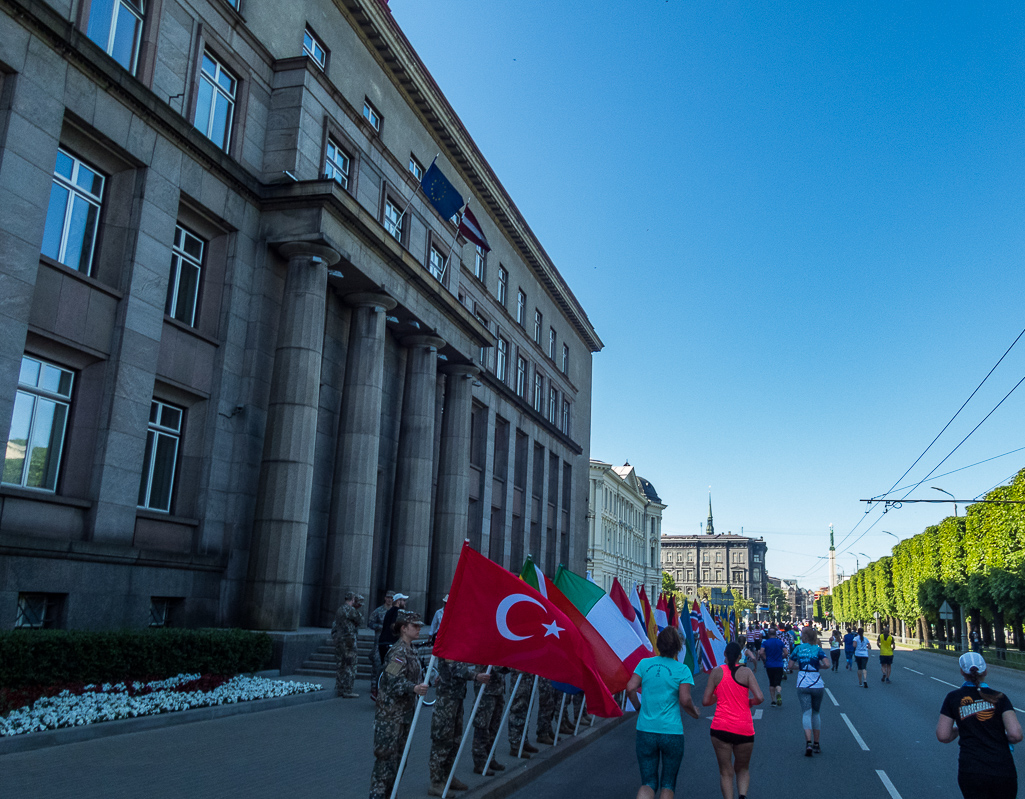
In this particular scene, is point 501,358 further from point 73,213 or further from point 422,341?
point 73,213

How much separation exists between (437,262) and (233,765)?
2269cm

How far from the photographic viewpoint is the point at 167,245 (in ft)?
56.8

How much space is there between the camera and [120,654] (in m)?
13.0

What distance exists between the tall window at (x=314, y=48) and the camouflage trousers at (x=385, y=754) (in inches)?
814

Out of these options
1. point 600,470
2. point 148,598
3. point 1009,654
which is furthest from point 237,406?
point 600,470

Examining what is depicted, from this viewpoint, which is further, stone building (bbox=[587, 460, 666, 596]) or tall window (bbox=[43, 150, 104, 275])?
stone building (bbox=[587, 460, 666, 596])

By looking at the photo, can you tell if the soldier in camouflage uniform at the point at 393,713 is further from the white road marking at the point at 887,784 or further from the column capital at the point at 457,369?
the column capital at the point at 457,369

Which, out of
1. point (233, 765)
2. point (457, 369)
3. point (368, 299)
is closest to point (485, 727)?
point (233, 765)

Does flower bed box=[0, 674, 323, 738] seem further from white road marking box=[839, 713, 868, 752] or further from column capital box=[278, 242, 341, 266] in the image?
column capital box=[278, 242, 341, 266]

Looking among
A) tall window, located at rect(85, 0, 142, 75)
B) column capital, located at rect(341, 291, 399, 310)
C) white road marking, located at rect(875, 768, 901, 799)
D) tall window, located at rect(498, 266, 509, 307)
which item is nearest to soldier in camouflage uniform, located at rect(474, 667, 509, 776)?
white road marking, located at rect(875, 768, 901, 799)

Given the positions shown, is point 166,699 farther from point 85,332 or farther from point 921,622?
point 921,622

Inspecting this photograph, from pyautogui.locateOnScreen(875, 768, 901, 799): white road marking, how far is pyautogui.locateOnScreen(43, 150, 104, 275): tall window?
15.8m

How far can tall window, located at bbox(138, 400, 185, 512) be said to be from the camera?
17.4m

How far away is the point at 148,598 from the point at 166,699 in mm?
4340
